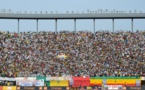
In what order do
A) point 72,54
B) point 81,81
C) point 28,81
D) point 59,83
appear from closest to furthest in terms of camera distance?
point 28,81, point 59,83, point 81,81, point 72,54

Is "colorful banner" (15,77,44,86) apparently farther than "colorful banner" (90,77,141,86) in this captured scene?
No

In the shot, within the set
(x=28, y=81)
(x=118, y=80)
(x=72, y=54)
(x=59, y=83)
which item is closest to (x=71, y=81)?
(x=59, y=83)

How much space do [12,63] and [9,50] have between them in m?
3.91

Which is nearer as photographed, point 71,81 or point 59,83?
point 59,83

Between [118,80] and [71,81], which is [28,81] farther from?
[118,80]

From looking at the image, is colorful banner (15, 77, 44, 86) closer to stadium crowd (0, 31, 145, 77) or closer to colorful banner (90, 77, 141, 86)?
stadium crowd (0, 31, 145, 77)

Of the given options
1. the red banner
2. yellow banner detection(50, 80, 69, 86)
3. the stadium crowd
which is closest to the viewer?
yellow banner detection(50, 80, 69, 86)

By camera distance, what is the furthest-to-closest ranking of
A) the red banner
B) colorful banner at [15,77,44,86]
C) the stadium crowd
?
the stadium crowd
the red banner
colorful banner at [15,77,44,86]

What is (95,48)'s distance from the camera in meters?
61.6

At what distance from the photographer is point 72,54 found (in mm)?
60188

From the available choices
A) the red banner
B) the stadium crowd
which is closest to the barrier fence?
the red banner

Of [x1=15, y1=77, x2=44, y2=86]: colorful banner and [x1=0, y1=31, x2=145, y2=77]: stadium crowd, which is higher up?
[x1=0, y1=31, x2=145, y2=77]: stadium crowd

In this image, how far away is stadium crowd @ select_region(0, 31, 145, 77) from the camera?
55.6 m

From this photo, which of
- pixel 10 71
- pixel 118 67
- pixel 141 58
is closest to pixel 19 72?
pixel 10 71
